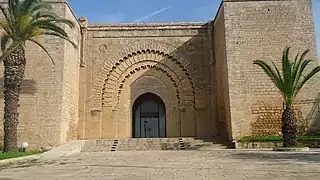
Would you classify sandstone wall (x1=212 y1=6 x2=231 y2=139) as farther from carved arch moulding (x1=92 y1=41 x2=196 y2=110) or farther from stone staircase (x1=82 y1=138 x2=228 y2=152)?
carved arch moulding (x1=92 y1=41 x2=196 y2=110)

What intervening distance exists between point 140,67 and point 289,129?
24.4ft

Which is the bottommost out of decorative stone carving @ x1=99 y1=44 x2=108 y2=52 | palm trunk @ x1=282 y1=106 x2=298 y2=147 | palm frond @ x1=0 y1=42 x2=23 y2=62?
palm trunk @ x1=282 y1=106 x2=298 y2=147

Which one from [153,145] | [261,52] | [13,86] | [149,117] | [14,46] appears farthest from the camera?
[149,117]

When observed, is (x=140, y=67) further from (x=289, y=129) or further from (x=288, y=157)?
(x=288, y=157)

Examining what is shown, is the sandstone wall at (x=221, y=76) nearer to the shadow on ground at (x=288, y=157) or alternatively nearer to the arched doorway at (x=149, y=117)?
the arched doorway at (x=149, y=117)

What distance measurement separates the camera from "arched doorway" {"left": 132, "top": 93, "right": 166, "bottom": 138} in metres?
16.8

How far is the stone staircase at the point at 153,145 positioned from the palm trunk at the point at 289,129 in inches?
88.9

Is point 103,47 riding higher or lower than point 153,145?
higher

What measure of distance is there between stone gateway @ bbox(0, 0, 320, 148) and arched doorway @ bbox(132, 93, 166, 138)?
5cm

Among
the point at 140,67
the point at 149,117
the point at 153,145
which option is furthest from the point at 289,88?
the point at 149,117

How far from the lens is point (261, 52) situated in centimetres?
1333

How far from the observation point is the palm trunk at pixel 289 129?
11.2 meters

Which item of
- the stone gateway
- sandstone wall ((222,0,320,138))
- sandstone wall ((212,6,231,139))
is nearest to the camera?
the stone gateway

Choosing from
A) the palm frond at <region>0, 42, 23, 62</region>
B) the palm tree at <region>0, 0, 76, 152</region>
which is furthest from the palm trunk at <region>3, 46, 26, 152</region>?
the palm frond at <region>0, 42, 23, 62</region>
